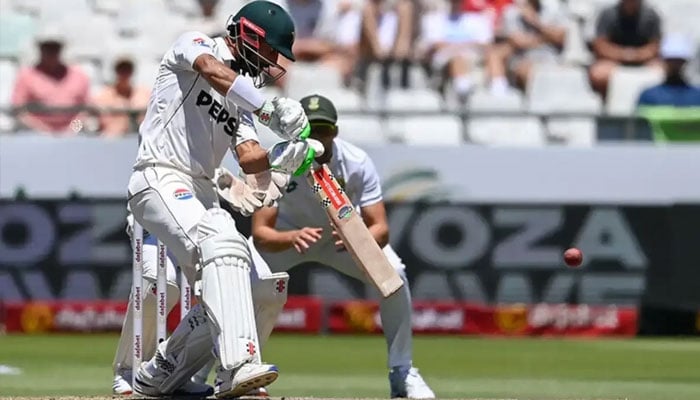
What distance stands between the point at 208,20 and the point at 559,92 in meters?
3.09

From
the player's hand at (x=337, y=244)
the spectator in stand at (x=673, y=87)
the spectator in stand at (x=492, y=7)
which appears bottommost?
the player's hand at (x=337, y=244)

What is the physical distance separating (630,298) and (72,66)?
4.99 m

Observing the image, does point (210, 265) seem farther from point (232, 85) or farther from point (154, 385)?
point (154, 385)

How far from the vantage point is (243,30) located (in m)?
5.77

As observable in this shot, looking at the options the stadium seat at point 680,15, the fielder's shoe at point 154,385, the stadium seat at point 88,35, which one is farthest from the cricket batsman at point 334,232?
the stadium seat at point 680,15

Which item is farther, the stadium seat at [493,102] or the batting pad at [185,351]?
the stadium seat at [493,102]

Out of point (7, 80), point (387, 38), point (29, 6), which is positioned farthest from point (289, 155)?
point (29, 6)

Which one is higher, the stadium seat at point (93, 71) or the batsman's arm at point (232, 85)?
the stadium seat at point (93, 71)

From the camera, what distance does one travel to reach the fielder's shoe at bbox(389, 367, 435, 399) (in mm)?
6977

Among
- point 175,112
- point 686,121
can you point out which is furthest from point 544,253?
point 175,112

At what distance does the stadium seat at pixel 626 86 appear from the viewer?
518 inches

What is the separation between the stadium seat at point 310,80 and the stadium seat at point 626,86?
7.49 feet

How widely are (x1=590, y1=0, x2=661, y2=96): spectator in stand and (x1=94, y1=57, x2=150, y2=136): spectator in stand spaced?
3.83m

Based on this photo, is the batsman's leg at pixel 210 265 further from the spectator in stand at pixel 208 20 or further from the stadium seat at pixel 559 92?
the spectator in stand at pixel 208 20
